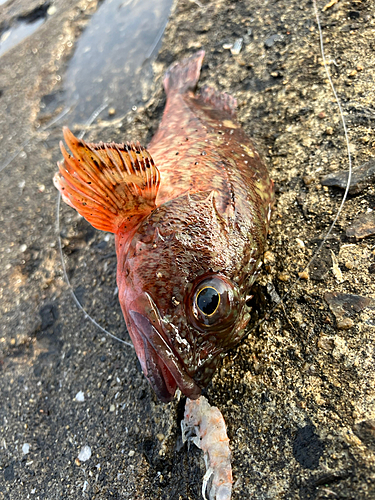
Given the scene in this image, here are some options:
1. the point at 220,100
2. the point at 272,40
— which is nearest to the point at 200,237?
the point at 220,100

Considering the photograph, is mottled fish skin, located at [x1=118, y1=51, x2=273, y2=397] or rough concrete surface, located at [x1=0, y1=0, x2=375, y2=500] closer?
mottled fish skin, located at [x1=118, y1=51, x2=273, y2=397]

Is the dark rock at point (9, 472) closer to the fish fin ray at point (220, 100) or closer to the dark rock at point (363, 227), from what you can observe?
the dark rock at point (363, 227)

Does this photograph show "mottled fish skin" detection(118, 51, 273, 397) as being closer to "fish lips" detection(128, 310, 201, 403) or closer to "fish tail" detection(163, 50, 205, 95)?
"fish lips" detection(128, 310, 201, 403)

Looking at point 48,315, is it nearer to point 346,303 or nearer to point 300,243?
point 300,243

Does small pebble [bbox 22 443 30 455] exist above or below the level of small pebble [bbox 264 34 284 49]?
below

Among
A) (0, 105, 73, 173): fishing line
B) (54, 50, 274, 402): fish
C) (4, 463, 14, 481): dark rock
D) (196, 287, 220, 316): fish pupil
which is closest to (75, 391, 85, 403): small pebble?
(4, 463, 14, 481): dark rock

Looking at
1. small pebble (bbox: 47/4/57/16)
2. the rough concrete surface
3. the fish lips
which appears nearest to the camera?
the fish lips

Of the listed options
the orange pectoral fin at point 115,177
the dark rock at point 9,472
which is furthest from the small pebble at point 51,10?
the dark rock at point 9,472

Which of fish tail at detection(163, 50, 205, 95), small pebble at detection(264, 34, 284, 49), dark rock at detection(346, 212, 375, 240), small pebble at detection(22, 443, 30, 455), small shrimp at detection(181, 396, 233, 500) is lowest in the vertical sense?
small shrimp at detection(181, 396, 233, 500)
